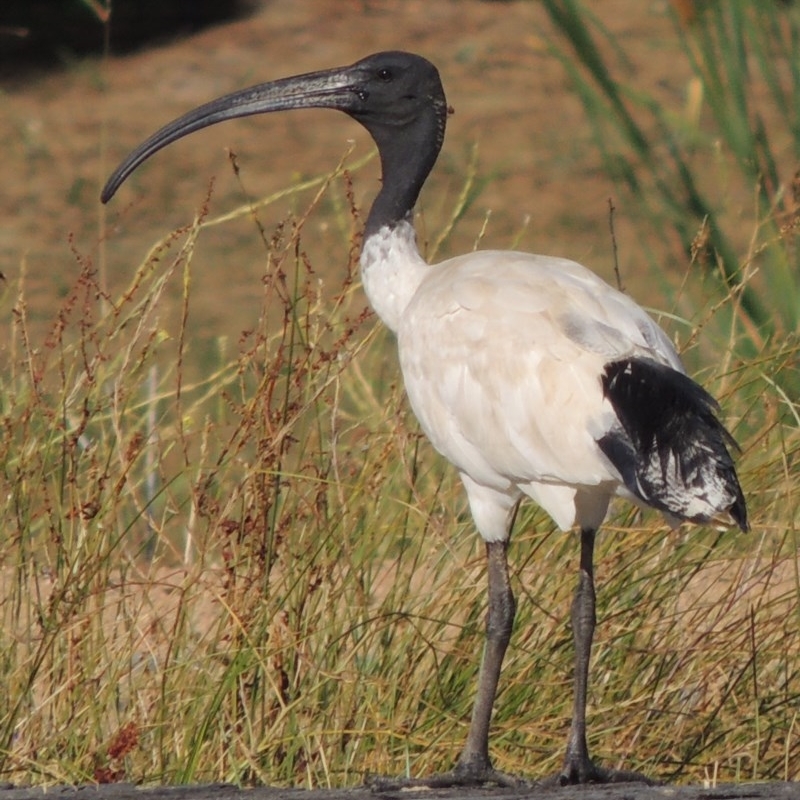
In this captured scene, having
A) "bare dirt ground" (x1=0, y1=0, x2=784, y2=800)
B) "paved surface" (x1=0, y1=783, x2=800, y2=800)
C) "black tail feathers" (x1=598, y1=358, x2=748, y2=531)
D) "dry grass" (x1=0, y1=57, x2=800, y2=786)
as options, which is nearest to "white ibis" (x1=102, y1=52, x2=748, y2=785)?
"black tail feathers" (x1=598, y1=358, x2=748, y2=531)

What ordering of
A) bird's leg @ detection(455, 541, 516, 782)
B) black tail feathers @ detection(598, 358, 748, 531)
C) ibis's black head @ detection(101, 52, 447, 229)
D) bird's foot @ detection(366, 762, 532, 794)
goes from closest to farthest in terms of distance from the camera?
black tail feathers @ detection(598, 358, 748, 531)
bird's foot @ detection(366, 762, 532, 794)
bird's leg @ detection(455, 541, 516, 782)
ibis's black head @ detection(101, 52, 447, 229)

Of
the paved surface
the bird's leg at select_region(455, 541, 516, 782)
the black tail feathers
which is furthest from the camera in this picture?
the bird's leg at select_region(455, 541, 516, 782)

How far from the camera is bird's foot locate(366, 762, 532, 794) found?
11.6 feet

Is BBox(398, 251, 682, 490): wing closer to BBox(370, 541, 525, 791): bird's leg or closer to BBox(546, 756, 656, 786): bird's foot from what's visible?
BBox(370, 541, 525, 791): bird's leg

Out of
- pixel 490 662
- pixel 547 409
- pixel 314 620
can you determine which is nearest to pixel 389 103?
pixel 547 409

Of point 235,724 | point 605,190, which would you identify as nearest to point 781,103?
point 235,724

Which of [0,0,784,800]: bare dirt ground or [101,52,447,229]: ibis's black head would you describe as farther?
[0,0,784,800]: bare dirt ground

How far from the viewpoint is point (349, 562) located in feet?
13.2

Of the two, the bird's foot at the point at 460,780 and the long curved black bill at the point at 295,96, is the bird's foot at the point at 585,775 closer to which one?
the bird's foot at the point at 460,780

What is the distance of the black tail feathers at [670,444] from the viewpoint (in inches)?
135

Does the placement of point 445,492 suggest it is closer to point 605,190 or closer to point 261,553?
point 261,553

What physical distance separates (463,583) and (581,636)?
535mm

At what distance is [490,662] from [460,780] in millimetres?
Answer: 284

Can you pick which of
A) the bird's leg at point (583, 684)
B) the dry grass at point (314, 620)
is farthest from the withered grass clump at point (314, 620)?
the bird's leg at point (583, 684)
